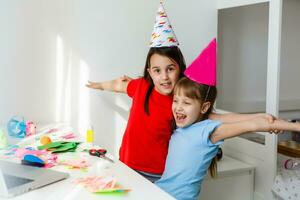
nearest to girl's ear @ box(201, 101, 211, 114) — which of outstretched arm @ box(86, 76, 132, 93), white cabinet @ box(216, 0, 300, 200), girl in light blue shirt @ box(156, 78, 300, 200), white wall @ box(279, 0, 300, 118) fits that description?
girl in light blue shirt @ box(156, 78, 300, 200)

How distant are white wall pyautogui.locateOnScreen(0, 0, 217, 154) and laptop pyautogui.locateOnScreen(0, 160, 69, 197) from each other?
0.88 m

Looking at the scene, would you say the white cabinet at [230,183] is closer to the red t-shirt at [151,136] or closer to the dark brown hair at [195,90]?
the red t-shirt at [151,136]

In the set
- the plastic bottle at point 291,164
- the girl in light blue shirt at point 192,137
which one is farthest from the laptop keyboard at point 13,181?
the plastic bottle at point 291,164

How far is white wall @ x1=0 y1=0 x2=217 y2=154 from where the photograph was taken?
72.9 inches

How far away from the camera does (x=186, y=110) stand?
1.33 m

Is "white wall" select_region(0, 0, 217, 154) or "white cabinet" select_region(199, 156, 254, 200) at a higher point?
"white wall" select_region(0, 0, 217, 154)

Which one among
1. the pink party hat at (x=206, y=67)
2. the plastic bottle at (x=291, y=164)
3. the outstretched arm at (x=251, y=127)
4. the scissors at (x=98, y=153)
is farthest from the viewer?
the plastic bottle at (x=291, y=164)

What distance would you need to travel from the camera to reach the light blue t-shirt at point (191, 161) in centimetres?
127

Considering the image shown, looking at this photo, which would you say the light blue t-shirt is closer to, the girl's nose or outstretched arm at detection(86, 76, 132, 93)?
the girl's nose

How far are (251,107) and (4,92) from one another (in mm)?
1508

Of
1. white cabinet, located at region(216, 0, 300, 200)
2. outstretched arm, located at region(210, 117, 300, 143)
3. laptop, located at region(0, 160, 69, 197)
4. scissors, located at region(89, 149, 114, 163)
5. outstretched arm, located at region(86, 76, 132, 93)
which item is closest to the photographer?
laptop, located at region(0, 160, 69, 197)

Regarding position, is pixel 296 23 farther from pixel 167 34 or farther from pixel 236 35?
pixel 167 34

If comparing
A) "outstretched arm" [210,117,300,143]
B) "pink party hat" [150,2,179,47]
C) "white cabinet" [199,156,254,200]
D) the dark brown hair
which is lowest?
"white cabinet" [199,156,254,200]

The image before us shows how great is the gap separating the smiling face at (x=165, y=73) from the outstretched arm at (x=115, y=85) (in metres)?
Result: 0.33
